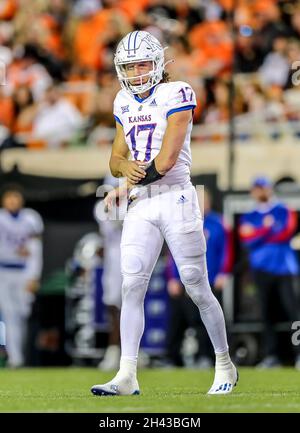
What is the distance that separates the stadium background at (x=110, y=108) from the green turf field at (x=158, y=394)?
2029 millimetres

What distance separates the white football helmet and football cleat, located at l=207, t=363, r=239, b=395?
1.68 meters

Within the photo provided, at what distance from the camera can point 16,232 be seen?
496 inches

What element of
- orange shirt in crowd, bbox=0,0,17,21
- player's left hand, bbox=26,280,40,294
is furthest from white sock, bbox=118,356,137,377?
orange shirt in crowd, bbox=0,0,17,21

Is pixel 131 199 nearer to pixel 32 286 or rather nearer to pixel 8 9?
pixel 32 286

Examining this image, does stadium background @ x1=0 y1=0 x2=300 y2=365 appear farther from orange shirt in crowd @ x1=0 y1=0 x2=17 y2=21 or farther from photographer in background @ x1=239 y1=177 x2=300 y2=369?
photographer in background @ x1=239 y1=177 x2=300 y2=369

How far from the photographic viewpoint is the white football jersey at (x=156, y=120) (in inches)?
257

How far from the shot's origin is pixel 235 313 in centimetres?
1162

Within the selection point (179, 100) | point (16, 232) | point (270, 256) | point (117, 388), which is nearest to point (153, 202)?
point (179, 100)

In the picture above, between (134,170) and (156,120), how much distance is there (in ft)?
1.03

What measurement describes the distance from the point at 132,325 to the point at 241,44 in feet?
24.7

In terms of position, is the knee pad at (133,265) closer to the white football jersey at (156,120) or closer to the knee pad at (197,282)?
the knee pad at (197,282)

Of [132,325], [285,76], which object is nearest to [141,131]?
[132,325]

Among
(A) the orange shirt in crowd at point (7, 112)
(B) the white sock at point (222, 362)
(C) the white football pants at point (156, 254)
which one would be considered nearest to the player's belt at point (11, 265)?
(A) the orange shirt in crowd at point (7, 112)
